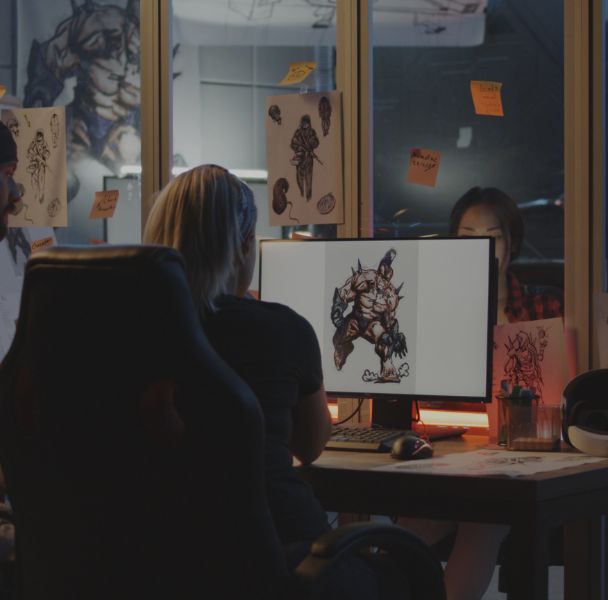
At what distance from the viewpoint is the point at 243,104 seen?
4.27m

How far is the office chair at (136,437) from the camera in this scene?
1.24m

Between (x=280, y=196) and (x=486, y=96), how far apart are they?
640 mm

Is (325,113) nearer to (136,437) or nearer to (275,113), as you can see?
(275,113)

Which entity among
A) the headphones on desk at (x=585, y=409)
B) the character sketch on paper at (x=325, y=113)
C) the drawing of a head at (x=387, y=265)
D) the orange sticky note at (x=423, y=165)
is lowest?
the headphones on desk at (x=585, y=409)

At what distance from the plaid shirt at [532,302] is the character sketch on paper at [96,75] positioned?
1.38 metres

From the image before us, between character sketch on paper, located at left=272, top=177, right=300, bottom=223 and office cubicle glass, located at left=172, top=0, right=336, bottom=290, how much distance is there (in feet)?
0.22

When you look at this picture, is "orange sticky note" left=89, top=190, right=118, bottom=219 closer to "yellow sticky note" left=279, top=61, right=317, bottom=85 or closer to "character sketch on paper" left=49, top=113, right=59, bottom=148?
"character sketch on paper" left=49, top=113, right=59, bottom=148

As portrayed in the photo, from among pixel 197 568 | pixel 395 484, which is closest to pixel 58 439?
pixel 197 568

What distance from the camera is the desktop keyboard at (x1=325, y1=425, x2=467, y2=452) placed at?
6.95ft

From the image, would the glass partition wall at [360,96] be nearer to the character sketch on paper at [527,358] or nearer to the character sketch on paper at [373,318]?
the character sketch on paper at [527,358]

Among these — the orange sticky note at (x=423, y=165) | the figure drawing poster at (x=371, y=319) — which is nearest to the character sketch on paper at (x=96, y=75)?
the orange sticky note at (x=423, y=165)

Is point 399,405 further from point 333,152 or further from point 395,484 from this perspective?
point 333,152

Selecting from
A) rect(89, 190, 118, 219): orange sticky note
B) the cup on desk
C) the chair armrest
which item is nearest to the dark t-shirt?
the chair armrest

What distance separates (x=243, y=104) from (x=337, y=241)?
201 cm
